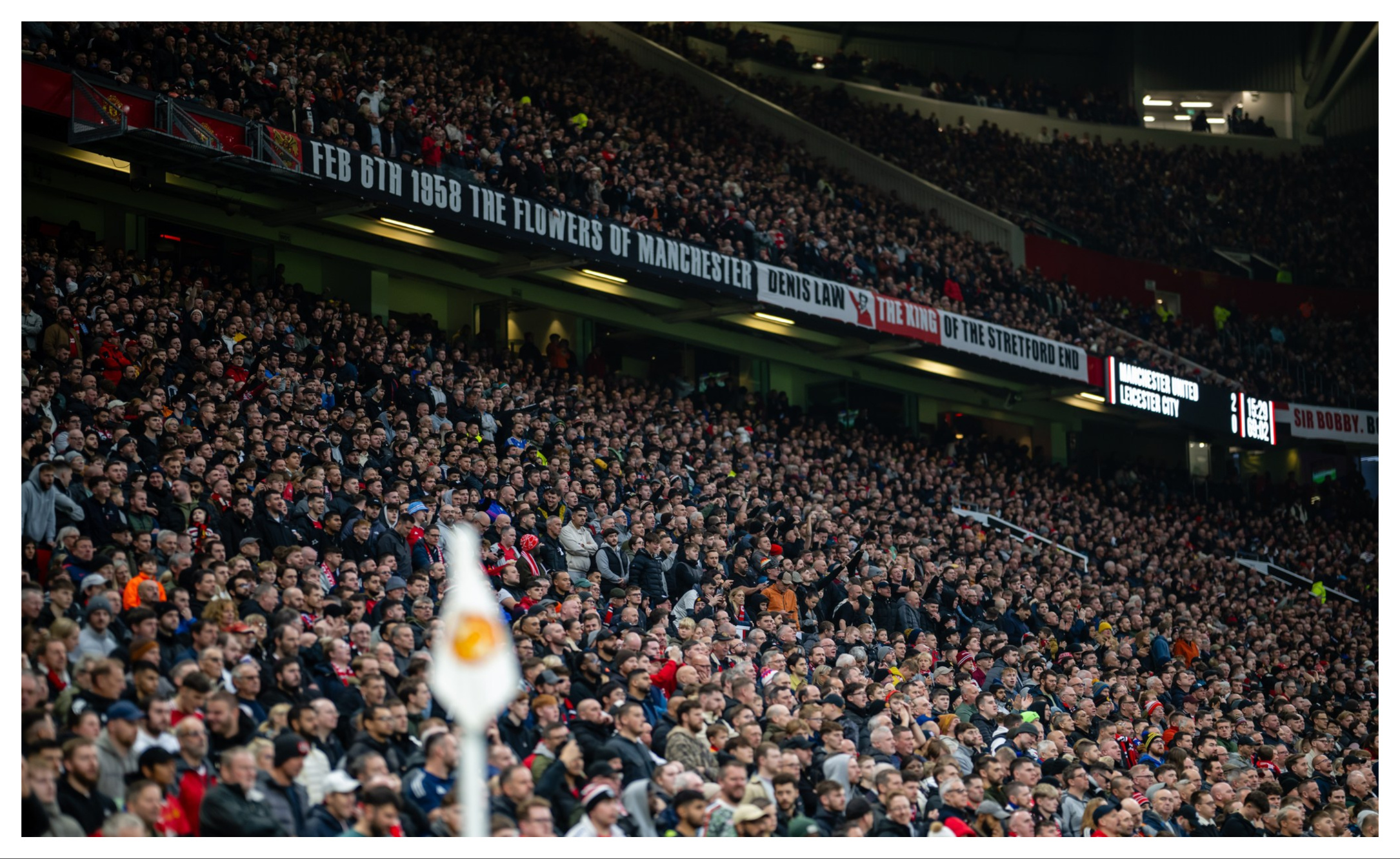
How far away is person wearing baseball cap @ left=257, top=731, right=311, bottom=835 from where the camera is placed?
809 cm

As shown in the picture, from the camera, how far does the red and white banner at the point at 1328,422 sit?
3062 cm

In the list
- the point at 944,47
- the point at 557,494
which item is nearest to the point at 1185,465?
the point at 944,47

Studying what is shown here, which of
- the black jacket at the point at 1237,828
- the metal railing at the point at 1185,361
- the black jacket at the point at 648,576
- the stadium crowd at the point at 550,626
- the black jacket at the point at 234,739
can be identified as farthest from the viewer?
the metal railing at the point at 1185,361

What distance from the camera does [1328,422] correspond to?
3111 cm

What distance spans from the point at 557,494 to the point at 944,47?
3103cm

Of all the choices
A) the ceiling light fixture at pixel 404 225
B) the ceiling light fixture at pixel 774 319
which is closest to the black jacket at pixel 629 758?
the ceiling light fixture at pixel 404 225

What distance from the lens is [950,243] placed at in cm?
3052

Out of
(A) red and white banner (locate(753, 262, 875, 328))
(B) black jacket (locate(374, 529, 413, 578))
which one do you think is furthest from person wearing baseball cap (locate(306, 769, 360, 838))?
(A) red and white banner (locate(753, 262, 875, 328))

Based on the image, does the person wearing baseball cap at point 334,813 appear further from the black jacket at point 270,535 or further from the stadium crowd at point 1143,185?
the stadium crowd at point 1143,185

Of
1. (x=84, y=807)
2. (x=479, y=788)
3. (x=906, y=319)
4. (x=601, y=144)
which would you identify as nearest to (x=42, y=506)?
(x=84, y=807)

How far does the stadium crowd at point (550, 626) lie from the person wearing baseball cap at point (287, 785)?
2cm

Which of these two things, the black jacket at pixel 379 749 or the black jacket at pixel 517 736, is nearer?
the black jacket at pixel 379 749

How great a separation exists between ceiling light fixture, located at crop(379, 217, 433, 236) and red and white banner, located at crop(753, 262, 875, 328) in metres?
5.37

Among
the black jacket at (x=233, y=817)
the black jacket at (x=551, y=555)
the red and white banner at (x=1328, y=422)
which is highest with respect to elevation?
the red and white banner at (x=1328, y=422)
